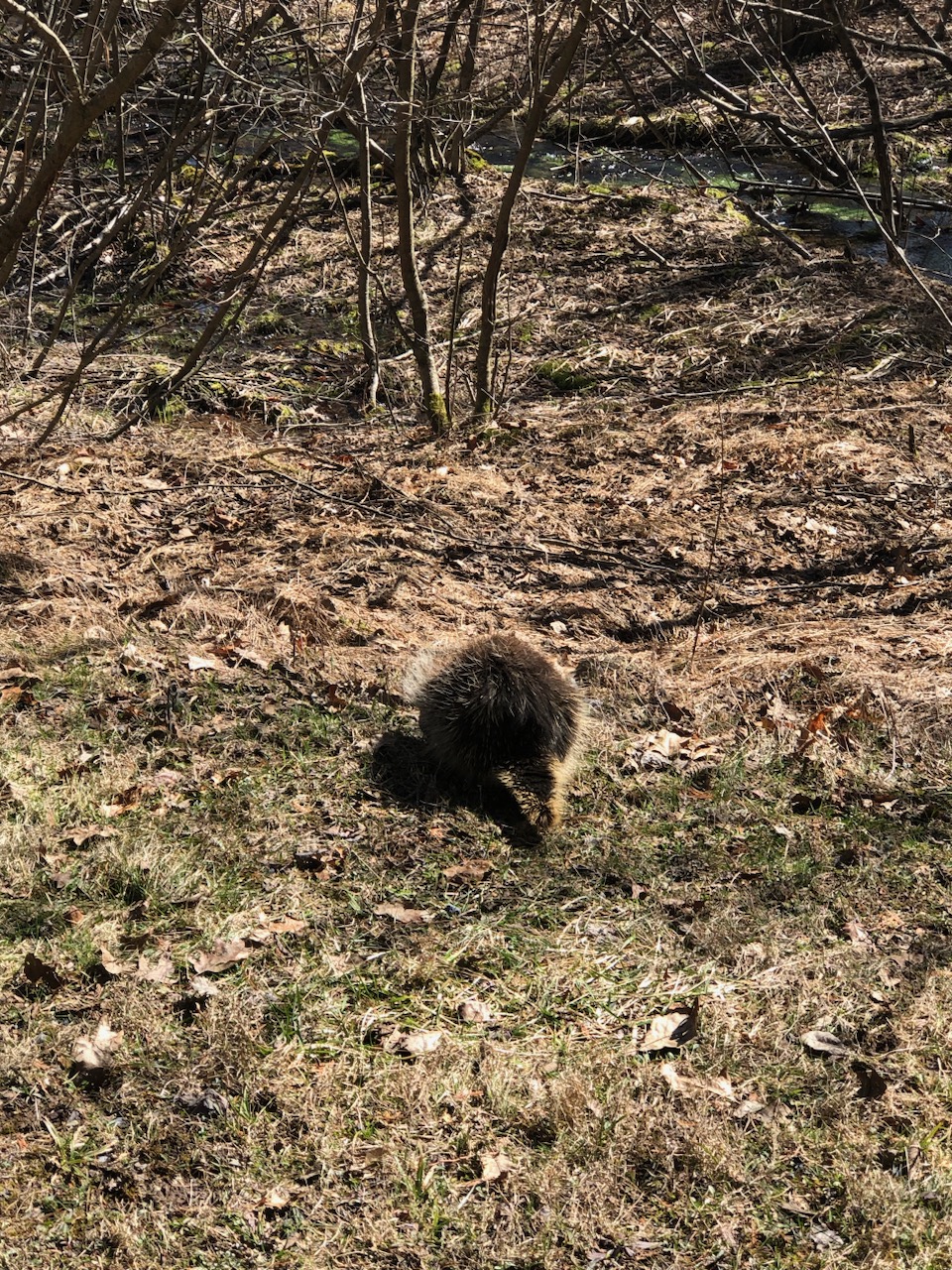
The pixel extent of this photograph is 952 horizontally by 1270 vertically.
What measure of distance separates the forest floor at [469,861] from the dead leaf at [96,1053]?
0.04 feet

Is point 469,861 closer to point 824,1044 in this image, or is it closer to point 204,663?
point 824,1044

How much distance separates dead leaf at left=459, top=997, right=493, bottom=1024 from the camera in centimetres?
371

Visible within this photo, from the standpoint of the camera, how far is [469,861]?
4480 millimetres

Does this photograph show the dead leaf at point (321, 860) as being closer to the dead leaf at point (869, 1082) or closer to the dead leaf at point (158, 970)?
the dead leaf at point (158, 970)

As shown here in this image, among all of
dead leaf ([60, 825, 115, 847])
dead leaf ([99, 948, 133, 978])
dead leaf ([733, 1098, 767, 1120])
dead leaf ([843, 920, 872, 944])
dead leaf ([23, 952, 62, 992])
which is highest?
dead leaf ([60, 825, 115, 847])

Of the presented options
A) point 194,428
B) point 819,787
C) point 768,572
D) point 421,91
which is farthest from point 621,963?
point 421,91

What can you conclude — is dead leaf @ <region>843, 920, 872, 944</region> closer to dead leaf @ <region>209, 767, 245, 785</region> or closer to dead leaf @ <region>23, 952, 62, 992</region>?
dead leaf @ <region>209, 767, 245, 785</region>

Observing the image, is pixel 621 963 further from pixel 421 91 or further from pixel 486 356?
pixel 421 91

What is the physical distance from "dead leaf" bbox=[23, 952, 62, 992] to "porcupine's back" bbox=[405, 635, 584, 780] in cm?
180

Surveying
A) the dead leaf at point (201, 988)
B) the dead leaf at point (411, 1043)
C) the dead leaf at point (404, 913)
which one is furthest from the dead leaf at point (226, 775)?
the dead leaf at point (411, 1043)

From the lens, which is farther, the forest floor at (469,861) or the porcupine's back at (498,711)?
the porcupine's back at (498,711)

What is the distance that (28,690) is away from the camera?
16.8ft

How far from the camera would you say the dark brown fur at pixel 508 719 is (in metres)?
4.71

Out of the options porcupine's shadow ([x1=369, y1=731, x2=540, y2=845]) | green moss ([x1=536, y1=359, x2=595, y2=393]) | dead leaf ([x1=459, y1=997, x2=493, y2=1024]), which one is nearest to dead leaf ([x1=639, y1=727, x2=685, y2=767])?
porcupine's shadow ([x1=369, y1=731, x2=540, y2=845])
